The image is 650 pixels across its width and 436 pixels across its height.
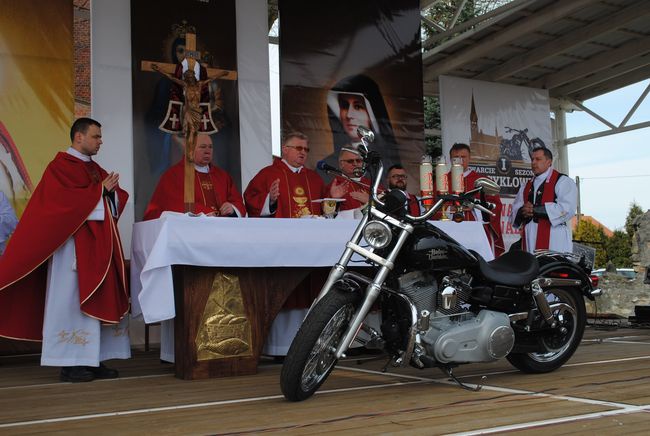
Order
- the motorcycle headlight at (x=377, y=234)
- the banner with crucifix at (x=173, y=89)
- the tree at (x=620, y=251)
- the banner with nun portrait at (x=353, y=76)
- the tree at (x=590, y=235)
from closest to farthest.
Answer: the motorcycle headlight at (x=377, y=234)
the banner with crucifix at (x=173, y=89)
the banner with nun portrait at (x=353, y=76)
the tree at (x=590, y=235)
the tree at (x=620, y=251)

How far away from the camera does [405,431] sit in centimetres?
292

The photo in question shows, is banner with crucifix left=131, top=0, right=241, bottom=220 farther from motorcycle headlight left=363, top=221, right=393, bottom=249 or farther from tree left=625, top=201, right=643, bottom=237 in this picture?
tree left=625, top=201, right=643, bottom=237

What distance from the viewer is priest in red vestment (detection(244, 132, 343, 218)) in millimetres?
6617

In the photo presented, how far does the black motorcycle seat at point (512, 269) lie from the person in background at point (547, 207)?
8.36 feet

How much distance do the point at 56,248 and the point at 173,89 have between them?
294cm

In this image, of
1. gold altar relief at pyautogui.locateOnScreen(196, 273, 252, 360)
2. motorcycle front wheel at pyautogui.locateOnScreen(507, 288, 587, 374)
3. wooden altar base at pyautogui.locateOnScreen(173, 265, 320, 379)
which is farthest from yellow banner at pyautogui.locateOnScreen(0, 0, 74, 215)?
motorcycle front wheel at pyautogui.locateOnScreen(507, 288, 587, 374)

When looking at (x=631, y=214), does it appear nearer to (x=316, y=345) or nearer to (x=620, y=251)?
(x=620, y=251)

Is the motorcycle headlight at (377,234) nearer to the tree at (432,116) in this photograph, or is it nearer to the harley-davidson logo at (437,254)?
the harley-davidson logo at (437,254)

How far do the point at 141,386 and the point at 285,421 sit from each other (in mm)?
1486

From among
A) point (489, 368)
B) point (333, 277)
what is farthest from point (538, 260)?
point (333, 277)

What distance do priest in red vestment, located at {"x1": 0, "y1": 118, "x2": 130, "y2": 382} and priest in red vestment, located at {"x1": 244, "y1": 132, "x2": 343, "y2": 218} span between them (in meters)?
1.82

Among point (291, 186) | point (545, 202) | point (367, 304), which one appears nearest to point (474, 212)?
point (545, 202)

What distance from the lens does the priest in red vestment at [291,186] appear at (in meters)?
6.62

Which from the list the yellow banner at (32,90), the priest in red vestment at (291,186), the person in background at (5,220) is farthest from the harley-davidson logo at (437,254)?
the yellow banner at (32,90)
